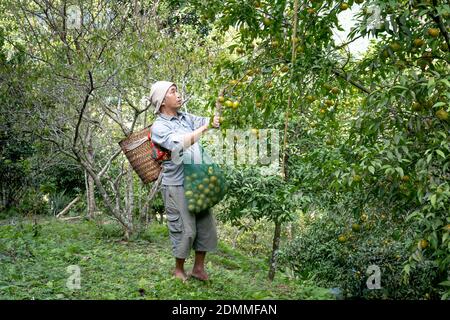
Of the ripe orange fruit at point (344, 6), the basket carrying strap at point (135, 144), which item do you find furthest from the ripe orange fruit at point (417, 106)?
the basket carrying strap at point (135, 144)

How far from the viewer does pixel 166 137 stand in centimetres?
369

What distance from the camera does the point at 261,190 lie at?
5.18 meters

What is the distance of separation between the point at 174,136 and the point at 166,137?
0.22 feet

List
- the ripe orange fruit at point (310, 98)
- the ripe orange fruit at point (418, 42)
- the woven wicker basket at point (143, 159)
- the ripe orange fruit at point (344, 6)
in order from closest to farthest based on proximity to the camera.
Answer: the ripe orange fruit at point (418, 42) < the ripe orange fruit at point (344, 6) < the ripe orange fruit at point (310, 98) < the woven wicker basket at point (143, 159)

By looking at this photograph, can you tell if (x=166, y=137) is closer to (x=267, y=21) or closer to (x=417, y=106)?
(x=267, y=21)

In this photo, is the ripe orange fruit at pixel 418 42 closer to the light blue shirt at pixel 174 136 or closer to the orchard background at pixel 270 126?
the orchard background at pixel 270 126

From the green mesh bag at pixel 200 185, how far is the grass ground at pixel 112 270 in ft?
1.97

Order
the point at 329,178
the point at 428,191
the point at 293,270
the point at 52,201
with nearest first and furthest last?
the point at 428,191 < the point at 329,178 < the point at 293,270 < the point at 52,201

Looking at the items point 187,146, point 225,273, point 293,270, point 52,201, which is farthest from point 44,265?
point 52,201

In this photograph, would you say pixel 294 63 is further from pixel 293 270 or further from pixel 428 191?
pixel 293 270

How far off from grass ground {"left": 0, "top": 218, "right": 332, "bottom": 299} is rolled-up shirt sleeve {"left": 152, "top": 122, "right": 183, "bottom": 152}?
980mm

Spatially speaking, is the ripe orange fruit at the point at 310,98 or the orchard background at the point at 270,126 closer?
the orchard background at the point at 270,126

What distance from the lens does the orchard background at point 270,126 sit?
9.28ft
